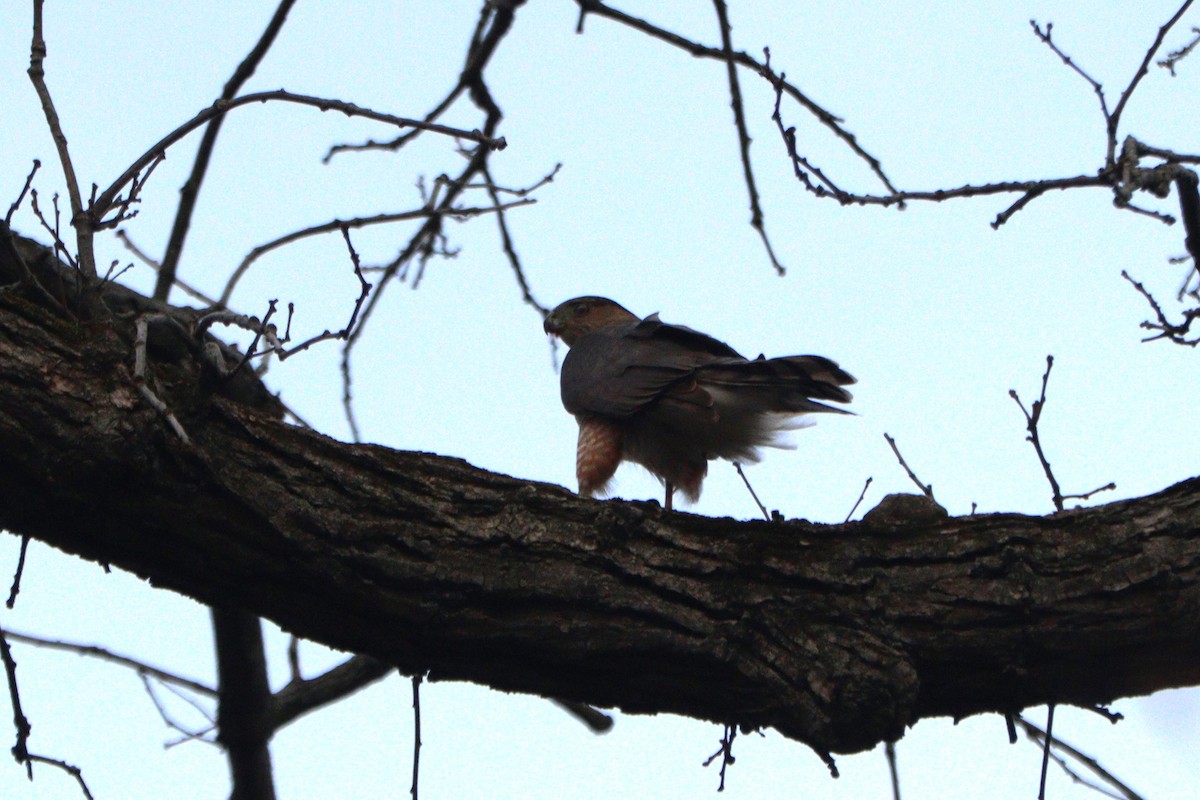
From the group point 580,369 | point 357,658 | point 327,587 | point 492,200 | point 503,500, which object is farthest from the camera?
point 580,369

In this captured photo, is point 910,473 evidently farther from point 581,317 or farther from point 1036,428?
point 581,317

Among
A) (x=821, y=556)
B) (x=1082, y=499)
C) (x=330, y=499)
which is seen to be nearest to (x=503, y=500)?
(x=330, y=499)

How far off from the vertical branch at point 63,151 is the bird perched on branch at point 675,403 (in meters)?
2.23

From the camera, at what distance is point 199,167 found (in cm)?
346

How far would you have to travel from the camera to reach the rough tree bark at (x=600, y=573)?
2.12 metres

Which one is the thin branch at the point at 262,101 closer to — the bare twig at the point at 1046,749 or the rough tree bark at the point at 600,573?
the rough tree bark at the point at 600,573

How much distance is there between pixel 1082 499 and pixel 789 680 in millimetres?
1256

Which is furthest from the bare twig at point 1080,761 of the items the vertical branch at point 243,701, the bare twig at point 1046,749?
the vertical branch at point 243,701

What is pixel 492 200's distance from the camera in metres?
3.91

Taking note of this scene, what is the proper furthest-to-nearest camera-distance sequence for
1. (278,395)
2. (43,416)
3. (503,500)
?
(278,395)
(503,500)
(43,416)

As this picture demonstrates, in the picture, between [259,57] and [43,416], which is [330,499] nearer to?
[43,416]

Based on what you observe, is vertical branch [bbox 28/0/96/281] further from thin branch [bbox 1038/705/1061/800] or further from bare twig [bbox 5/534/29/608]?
thin branch [bbox 1038/705/1061/800]

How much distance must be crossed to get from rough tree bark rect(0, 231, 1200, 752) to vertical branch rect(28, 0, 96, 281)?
0.80 feet

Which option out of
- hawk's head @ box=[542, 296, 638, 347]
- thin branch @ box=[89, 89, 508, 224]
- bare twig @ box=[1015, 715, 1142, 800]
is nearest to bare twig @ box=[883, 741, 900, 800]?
bare twig @ box=[1015, 715, 1142, 800]
